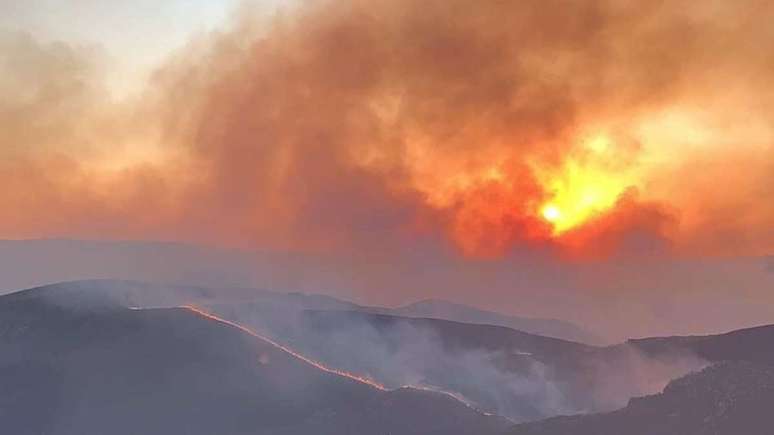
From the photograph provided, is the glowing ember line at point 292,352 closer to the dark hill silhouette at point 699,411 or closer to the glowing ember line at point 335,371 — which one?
the glowing ember line at point 335,371

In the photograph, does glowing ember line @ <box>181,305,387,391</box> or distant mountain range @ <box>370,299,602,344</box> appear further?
distant mountain range @ <box>370,299,602,344</box>

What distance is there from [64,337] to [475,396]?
47793mm

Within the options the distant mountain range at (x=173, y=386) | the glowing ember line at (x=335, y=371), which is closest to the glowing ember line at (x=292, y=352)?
the glowing ember line at (x=335, y=371)

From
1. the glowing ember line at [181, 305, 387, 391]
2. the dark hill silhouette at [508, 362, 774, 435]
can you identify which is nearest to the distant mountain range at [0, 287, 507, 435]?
the glowing ember line at [181, 305, 387, 391]

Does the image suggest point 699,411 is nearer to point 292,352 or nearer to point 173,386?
point 292,352

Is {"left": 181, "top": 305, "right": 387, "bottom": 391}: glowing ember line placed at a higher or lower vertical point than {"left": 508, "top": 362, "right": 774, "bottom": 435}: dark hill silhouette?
higher

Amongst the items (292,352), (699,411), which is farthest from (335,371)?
(699,411)

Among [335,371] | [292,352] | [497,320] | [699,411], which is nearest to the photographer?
[699,411]

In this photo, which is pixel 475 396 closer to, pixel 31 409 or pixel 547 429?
pixel 547 429

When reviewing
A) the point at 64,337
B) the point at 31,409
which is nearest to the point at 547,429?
the point at 31,409

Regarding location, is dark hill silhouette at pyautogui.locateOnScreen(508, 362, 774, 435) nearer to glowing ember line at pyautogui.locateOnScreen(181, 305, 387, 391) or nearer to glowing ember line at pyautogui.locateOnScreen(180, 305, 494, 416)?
glowing ember line at pyautogui.locateOnScreen(180, 305, 494, 416)

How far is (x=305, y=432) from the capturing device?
7362cm

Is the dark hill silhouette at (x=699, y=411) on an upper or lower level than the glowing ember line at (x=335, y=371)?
lower

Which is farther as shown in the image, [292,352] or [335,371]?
[292,352]
